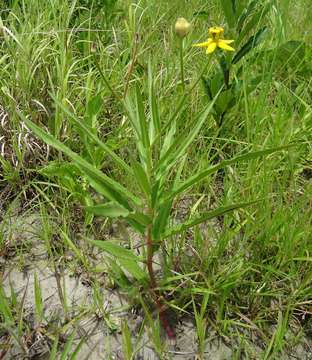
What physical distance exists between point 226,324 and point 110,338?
0.26 meters

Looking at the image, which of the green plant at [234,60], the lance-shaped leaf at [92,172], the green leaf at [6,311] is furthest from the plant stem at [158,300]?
the green plant at [234,60]

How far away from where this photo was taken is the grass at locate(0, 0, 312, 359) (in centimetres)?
102

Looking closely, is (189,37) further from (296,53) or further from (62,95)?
(62,95)

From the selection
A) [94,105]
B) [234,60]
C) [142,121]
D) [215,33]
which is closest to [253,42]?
[234,60]

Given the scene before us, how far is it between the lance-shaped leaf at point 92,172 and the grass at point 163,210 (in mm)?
13

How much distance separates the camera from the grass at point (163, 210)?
102 cm

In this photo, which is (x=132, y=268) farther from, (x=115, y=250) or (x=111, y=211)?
(x=111, y=211)

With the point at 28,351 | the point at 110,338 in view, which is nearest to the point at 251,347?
the point at 110,338

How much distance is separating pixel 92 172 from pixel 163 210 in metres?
0.17

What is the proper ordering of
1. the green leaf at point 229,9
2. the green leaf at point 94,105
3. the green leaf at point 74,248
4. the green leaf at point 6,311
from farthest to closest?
1. the green leaf at point 229,9
2. the green leaf at point 94,105
3. the green leaf at point 74,248
4. the green leaf at point 6,311

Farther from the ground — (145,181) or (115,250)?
(145,181)

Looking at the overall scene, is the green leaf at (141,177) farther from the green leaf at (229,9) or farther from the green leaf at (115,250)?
the green leaf at (229,9)

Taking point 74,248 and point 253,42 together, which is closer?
point 74,248

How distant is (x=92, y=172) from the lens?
90 centimetres
